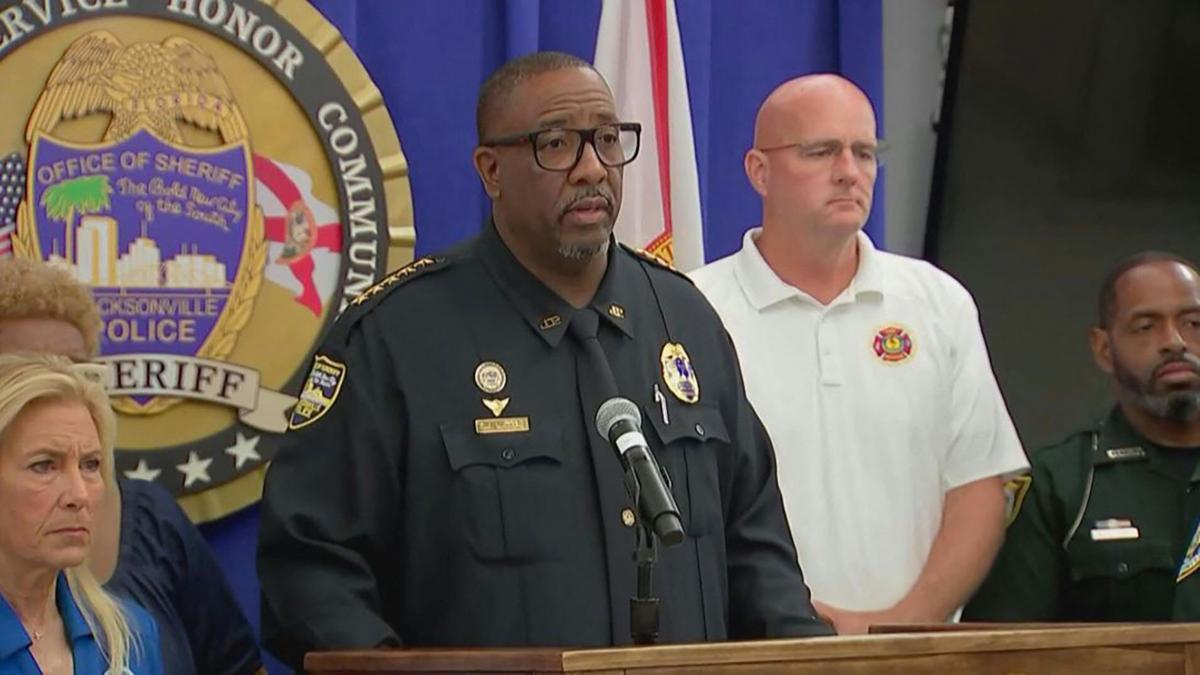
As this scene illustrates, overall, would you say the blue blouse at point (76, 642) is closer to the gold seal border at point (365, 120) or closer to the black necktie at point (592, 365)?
the black necktie at point (592, 365)

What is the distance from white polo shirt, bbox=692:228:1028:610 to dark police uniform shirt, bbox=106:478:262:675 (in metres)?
1.13

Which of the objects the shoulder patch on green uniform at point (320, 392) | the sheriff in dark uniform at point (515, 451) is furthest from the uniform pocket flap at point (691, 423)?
the shoulder patch on green uniform at point (320, 392)

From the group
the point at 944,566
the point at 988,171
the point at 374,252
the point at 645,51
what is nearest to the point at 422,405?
the point at 374,252

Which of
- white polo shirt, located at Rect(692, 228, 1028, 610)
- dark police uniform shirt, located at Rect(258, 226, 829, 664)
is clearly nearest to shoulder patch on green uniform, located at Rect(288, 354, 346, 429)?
dark police uniform shirt, located at Rect(258, 226, 829, 664)

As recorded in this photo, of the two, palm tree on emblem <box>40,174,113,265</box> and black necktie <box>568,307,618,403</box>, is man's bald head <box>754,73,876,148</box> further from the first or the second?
palm tree on emblem <box>40,174,113,265</box>

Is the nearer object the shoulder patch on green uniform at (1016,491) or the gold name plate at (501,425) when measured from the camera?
the gold name plate at (501,425)

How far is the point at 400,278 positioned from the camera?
3062 mm

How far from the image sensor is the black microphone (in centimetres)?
224

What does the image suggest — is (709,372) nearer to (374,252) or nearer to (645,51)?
(374,252)

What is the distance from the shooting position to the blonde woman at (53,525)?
8.82 feet

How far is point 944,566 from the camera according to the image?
150 inches

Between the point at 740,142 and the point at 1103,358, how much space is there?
40.9 inches

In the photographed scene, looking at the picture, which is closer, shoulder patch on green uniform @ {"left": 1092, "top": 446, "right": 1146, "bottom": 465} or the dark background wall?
shoulder patch on green uniform @ {"left": 1092, "top": 446, "right": 1146, "bottom": 465}

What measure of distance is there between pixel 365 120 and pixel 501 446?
130 centimetres
